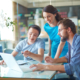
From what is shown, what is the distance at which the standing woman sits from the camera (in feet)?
4.45

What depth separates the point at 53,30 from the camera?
1.38 meters

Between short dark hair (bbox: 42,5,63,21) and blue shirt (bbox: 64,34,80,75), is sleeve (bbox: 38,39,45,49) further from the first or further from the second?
blue shirt (bbox: 64,34,80,75)

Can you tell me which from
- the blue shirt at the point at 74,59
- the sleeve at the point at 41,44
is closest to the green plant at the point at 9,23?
the sleeve at the point at 41,44

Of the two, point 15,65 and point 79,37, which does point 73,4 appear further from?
point 15,65

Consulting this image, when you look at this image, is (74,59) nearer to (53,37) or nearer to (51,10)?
(53,37)

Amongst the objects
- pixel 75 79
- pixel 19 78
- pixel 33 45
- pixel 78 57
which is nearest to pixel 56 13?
pixel 33 45

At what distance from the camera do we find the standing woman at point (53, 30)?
136 cm

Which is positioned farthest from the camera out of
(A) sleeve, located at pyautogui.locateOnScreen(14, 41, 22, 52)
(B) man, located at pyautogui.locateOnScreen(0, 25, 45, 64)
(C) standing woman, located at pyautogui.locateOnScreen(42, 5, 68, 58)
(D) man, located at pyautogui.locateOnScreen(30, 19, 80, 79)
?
(A) sleeve, located at pyautogui.locateOnScreen(14, 41, 22, 52)

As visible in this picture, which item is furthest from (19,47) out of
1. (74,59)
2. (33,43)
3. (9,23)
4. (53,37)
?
(74,59)

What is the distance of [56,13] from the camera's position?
138 cm

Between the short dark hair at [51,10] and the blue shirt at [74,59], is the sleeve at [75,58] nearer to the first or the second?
the blue shirt at [74,59]

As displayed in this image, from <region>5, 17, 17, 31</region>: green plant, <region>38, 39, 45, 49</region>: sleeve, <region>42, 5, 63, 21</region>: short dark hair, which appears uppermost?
<region>42, 5, 63, 21</region>: short dark hair

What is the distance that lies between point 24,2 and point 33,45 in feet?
1.64

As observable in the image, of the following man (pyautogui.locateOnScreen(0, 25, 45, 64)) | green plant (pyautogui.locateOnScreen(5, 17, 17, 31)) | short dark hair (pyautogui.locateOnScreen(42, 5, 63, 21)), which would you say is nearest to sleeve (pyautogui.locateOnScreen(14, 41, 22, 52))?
man (pyautogui.locateOnScreen(0, 25, 45, 64))
